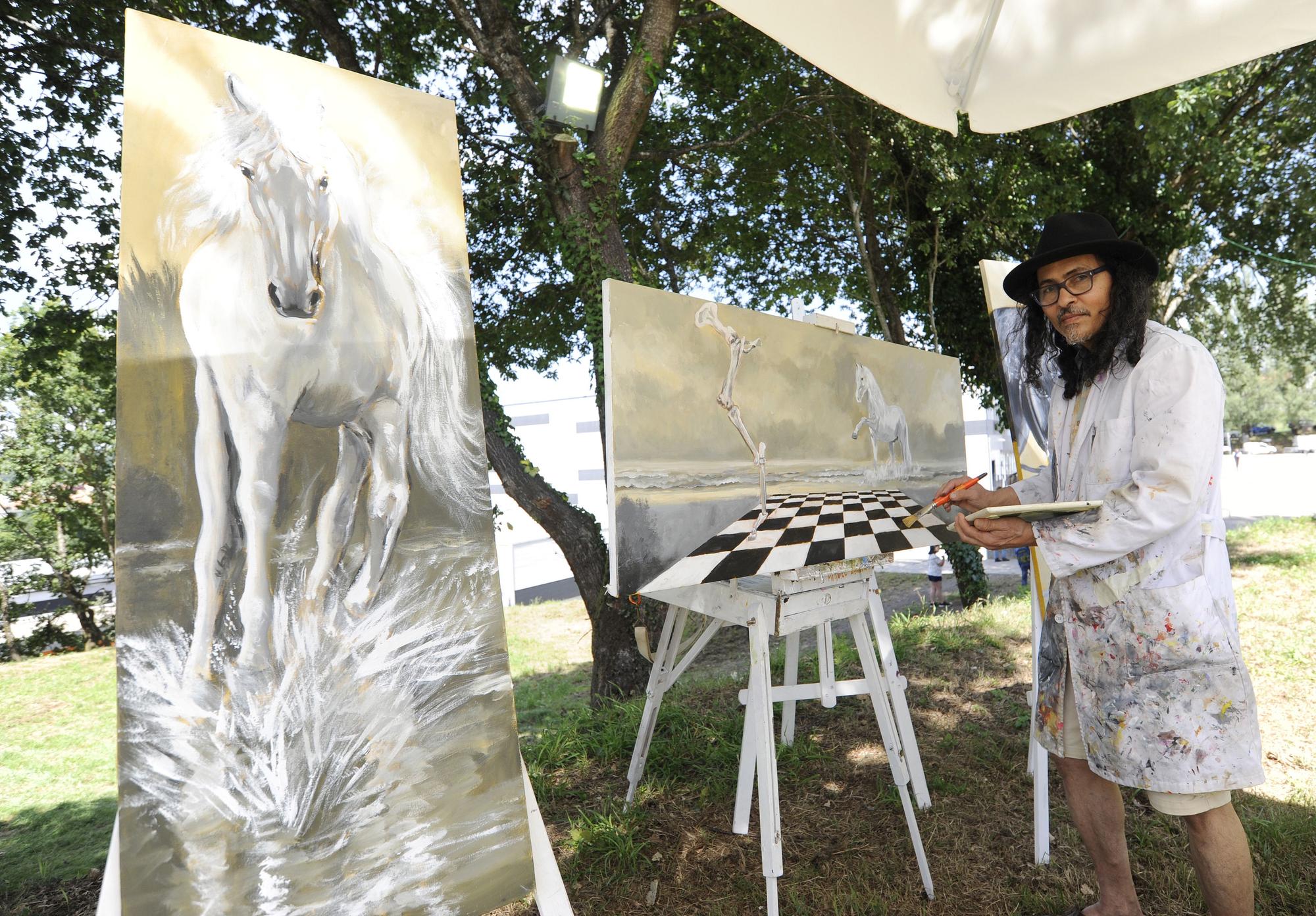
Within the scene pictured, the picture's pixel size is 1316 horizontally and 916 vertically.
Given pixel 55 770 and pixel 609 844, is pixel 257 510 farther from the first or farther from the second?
pixel 55 770

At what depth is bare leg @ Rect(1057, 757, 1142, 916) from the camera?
1705mm

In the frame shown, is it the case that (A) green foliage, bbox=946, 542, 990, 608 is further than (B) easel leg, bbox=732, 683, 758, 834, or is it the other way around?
(A) green foliage, bbox=946, 542, 990, 608

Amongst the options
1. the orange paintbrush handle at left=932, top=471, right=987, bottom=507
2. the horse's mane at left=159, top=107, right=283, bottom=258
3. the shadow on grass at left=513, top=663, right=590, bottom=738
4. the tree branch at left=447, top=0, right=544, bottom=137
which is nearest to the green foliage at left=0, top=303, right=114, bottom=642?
the shadow on grass at left=513, top=663, right=590, bottom=738

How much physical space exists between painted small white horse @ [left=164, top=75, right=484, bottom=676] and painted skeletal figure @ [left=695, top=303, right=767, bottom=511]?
722 mm

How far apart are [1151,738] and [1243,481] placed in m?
21.8

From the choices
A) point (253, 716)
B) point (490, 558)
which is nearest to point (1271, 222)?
point (490, 558)

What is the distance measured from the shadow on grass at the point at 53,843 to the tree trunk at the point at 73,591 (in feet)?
20.4

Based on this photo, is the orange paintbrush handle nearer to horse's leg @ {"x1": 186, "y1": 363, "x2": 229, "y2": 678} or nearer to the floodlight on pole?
horse's leg @ {"x1": 186, "y1": 363, "x2": 229, "y2": 678}

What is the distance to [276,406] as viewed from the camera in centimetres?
124

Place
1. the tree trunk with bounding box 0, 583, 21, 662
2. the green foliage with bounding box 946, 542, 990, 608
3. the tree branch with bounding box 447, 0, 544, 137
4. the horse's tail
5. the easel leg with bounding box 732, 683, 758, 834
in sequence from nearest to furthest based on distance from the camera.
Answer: the horse's tail → the easel leg with bounding box 732, 683, 758, 834 → the tree branch with bounding box 447, 0, 544, 137 → the green foliage with bounding box 946, 542, 990, 608 → the tree trunk with bounding box 0, 583, 21, 662

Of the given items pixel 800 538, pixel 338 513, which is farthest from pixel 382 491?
pixel 800 538

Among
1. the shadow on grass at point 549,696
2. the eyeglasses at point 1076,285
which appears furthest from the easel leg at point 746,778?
the shadow on grass at point 549,696

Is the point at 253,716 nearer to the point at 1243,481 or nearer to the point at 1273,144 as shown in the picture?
the point at 1273,144

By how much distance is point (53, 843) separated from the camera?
2.86m
